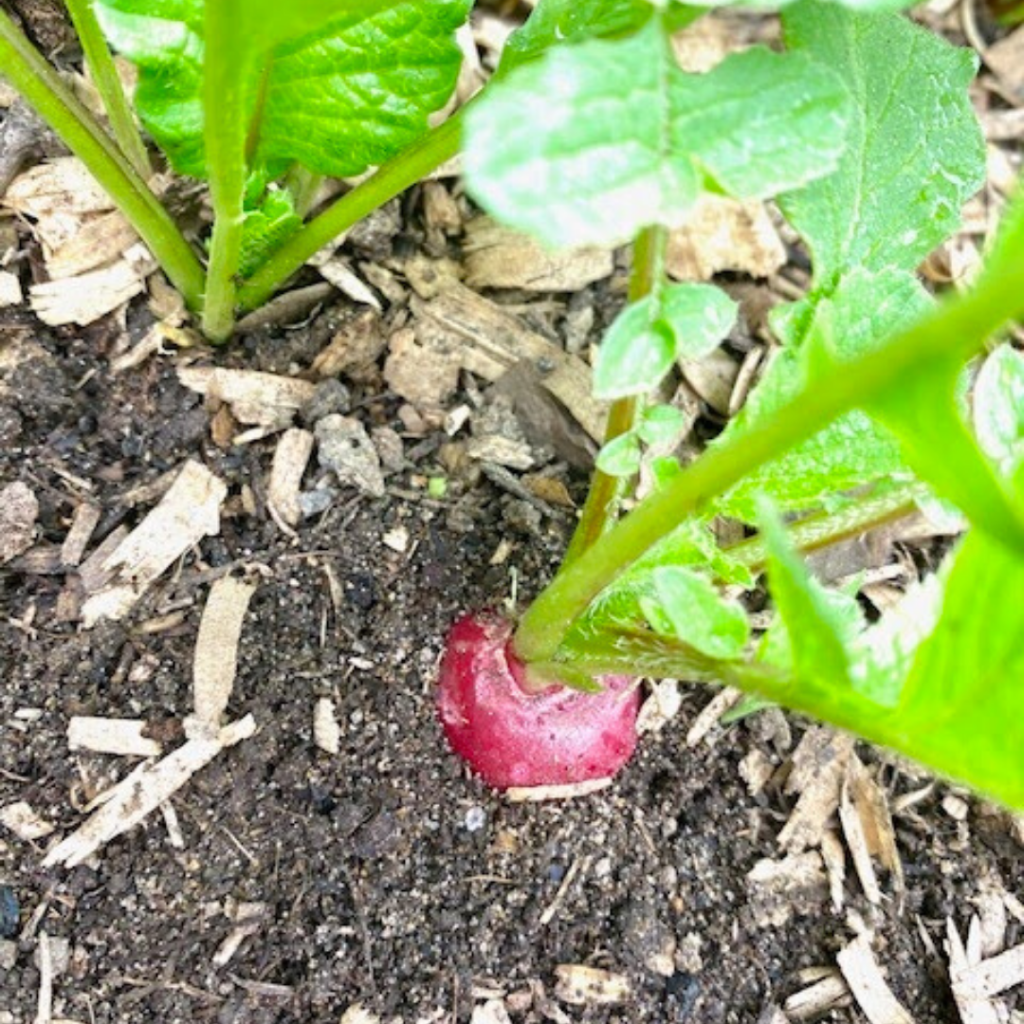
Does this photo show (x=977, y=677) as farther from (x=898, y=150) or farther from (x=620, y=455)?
(x=898, y=150)

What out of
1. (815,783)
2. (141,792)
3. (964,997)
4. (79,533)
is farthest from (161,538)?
(964,997)

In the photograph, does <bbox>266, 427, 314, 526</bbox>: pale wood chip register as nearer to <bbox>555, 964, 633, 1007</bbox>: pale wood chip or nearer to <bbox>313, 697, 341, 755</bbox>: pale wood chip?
<bbox>313, 697, 341, 755</bbox>: pale wood chip

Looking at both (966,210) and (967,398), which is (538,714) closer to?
(967,398)

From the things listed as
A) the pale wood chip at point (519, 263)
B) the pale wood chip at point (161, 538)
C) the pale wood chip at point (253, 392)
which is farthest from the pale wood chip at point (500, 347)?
the pale wood chip at point (161, 538)

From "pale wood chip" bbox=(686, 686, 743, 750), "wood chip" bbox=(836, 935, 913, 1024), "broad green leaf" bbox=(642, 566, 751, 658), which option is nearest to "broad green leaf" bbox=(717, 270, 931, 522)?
"broad green leaf" bbox=(642, 566, 751, 658)

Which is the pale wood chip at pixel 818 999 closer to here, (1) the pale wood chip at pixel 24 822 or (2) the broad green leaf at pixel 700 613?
(2) the broad green leaf at pixel 700 613
